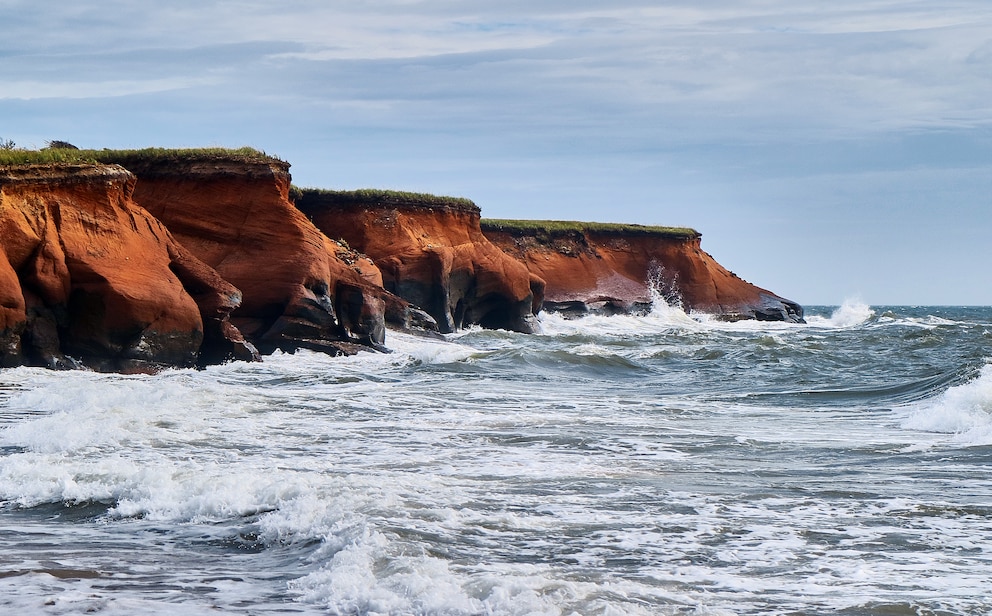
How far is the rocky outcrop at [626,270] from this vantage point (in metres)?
48.7

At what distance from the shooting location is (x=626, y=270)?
175 ft

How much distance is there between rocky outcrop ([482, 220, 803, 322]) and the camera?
4872 centimetres

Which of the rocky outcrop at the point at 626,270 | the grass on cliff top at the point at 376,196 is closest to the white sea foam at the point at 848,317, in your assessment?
the rocky outcrop at the point at 626,270

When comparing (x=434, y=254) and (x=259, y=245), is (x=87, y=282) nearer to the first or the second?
(x=259, y=245)

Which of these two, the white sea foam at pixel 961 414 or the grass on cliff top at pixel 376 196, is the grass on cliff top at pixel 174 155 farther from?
the white sea foam at pixel 961 414

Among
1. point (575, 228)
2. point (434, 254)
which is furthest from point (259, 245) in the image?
point (575, 228)

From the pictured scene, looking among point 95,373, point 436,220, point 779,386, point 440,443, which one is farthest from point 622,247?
point 440,443

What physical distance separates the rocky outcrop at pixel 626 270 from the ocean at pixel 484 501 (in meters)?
31.5

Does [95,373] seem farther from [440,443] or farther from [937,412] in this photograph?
[937,412]

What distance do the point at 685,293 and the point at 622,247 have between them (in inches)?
151

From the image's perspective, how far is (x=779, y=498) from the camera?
28.6 ft

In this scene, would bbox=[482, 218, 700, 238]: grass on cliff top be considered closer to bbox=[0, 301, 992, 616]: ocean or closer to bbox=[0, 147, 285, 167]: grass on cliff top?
bbox=[0, 147, 285, 167]: grass on cliff top

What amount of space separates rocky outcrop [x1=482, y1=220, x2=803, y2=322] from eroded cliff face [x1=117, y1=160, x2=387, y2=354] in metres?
24.1

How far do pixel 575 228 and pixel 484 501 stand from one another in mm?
43569
